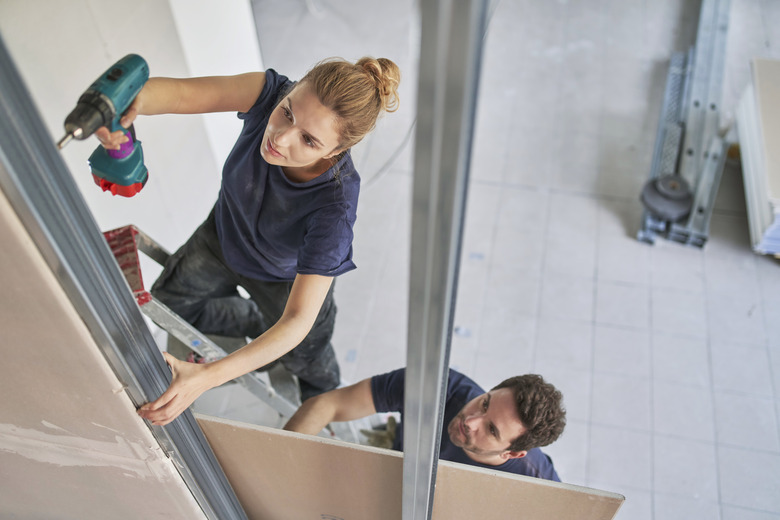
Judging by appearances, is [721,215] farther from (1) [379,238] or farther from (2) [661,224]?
(1) [379,238]

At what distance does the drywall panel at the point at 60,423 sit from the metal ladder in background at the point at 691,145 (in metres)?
2.64

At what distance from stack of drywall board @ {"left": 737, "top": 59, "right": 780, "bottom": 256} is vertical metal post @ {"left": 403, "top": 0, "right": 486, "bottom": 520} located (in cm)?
259

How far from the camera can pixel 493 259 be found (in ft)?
10.2

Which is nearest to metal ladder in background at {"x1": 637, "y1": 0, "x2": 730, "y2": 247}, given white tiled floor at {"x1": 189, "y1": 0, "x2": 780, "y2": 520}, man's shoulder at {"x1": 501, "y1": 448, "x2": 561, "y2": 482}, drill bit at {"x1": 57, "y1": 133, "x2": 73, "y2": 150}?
white tiled floor at {"x1": 189, "y1": 0, "x2": 780, "y2": 520}

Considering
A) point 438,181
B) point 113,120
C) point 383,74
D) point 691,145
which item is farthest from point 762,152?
point 113,120

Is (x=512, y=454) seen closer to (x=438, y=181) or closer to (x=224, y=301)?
(x=224, y=301)

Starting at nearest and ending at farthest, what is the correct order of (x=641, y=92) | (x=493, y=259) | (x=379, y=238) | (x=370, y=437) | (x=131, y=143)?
(x=131, y=143) → (x=370, y=437) → (x=379, y=238) → (x=493, y=259) → (x=641, y=92)

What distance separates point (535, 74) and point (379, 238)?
1.87 m

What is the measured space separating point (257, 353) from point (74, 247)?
318mm

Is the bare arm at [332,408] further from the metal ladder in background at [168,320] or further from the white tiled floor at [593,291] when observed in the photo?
the white tiled floor at [593,291]

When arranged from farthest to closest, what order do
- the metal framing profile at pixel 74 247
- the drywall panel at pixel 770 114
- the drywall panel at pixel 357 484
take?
1. the drywall panel at pixel 770 114
2. the drywall panel at pixel 357 484
3. the metal framing profile at pixel 74 247

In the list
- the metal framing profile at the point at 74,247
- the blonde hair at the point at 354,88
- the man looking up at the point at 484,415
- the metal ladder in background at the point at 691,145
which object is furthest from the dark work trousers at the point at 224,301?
the metal ladder in background at the point at 691,145

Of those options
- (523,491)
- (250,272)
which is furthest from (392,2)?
(523,491)

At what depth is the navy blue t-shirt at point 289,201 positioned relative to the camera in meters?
0.96
